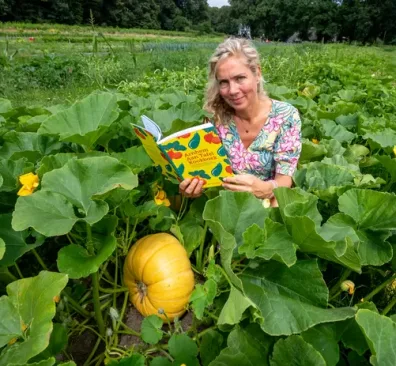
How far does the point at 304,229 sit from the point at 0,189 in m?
1.13

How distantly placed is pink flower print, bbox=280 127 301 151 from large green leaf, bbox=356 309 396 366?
1260 mm

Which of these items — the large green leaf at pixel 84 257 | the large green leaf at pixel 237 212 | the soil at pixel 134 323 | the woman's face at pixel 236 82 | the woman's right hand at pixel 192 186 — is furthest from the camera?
the woman's face at pixel 236 82

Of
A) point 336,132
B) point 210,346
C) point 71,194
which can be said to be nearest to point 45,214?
point 71,194

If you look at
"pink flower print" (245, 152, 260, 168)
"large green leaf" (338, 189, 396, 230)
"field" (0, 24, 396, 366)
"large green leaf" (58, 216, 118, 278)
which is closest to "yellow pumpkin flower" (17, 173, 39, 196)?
"field" (0, 24, 396, 366)

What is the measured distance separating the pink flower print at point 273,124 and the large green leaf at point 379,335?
1.36 m

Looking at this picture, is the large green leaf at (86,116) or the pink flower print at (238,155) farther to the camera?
the pink flower print at (238,155)

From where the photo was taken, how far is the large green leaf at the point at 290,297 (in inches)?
51.0

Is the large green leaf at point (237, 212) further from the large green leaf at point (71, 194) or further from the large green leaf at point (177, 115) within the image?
the large green leaf at point (177, 115)

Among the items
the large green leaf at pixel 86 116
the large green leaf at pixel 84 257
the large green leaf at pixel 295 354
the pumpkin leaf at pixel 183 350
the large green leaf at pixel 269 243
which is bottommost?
the pumpkin leaf at pixel 183 350

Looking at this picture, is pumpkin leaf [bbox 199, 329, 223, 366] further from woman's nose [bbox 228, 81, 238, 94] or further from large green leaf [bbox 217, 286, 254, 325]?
woman's nose [bbox 228, 81, 238, 94]

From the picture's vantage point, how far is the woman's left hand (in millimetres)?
1878

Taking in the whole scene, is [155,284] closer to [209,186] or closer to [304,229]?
[209,186]

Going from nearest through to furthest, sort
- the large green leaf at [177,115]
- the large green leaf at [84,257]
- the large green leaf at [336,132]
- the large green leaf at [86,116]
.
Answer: the large green leaf at [84,257] → the large green leaf at [86,116] → the large green leaf at [177,115] → the large green leaf at [336,132]

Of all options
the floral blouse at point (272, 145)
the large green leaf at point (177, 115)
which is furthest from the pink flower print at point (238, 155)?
the large green leaf at point (177, 115)
